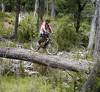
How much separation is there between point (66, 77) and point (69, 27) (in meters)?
11.5

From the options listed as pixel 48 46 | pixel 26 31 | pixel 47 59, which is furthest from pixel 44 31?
pixel 26 31

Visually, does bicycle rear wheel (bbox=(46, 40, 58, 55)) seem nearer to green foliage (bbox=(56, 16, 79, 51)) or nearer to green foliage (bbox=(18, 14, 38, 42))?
green foliage (bbox=(56, 16, 79, 51))

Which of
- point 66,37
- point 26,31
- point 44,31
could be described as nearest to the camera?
point 44,31

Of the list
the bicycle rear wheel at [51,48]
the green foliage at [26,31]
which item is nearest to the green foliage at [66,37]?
the green foliage at [26,31]

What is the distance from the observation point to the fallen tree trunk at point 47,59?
10.9 m

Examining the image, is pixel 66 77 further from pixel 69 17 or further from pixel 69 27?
pixel 69 17

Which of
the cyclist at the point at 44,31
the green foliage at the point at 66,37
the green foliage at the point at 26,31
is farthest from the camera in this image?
the green foliage at the point at 26,31

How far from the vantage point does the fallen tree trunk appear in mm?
10947

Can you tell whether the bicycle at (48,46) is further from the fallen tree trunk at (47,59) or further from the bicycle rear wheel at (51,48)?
the fallen tree trunk at (47,59)

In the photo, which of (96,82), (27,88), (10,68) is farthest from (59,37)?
(96,82)

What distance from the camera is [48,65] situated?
11.5 m

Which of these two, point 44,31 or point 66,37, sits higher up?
point 44,31

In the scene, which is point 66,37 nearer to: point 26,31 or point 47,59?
point 26,31

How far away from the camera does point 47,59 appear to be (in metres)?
11.7
